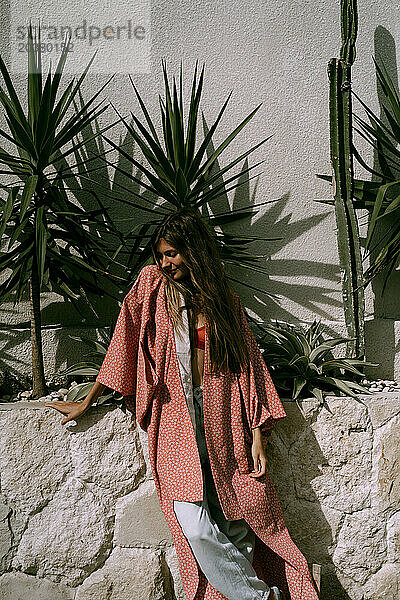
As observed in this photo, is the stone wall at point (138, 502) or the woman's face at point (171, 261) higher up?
the woman's face at point (171, 261)

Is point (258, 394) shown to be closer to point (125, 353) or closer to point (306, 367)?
point (306, 367)

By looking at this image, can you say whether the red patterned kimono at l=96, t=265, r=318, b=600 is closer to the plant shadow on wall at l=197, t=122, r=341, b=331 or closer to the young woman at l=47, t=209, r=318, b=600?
the young woman at l=47, t=209, r=318, b=600

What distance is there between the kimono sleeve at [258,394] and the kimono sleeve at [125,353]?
467 mm

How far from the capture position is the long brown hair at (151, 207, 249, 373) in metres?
2.99

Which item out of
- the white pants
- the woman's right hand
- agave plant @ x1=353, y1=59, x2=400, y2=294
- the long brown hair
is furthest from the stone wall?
agave plant @ x1=353, y1=59, x2=400, y2=294

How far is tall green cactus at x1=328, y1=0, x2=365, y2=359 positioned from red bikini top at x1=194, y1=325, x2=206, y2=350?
925mm

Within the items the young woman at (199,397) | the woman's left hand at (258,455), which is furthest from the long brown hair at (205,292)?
the woman's left hand at (258,455)

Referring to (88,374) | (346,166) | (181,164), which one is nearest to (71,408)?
(88,374)

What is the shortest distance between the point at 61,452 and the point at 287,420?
102 centimetres

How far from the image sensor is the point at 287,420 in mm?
3201

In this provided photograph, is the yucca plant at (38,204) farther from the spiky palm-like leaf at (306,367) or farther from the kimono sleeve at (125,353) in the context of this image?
the spiky palm-like leaf at (306,367)

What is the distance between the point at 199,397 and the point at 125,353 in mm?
369

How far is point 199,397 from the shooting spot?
3018 millimetres

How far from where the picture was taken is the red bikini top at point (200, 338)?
304 centimetres
